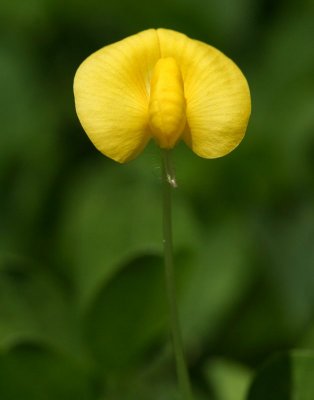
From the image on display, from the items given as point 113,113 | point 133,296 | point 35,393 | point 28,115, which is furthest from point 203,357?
point 113,113

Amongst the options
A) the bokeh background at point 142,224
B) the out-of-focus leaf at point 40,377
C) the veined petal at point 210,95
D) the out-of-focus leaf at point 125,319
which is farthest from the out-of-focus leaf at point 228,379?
the veined petal at point 210,95

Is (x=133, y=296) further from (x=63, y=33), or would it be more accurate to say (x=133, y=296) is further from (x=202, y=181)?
(x=63, y=33)

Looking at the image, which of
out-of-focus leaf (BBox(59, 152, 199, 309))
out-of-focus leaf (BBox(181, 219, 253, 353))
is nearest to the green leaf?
out-of-focus leaf (BBox(59, 152, 199, 309))

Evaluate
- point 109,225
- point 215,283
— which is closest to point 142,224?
point 109,225

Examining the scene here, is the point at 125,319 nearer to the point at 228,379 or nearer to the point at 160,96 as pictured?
the point at 228,379

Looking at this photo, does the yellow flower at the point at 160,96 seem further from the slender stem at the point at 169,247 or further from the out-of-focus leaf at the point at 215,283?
the out-of-focus leaf at the point at 215,283

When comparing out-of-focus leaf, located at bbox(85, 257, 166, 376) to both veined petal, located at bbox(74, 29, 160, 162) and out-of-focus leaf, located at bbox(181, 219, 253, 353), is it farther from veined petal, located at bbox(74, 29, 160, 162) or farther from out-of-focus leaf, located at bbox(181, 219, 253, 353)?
veined petal, located at bbox(74, 29, 160, 162)

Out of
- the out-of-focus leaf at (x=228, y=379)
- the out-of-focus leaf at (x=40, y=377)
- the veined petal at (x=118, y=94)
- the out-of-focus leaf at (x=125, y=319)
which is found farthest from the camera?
the out-of-focus leaf at (x=228, y=379)
